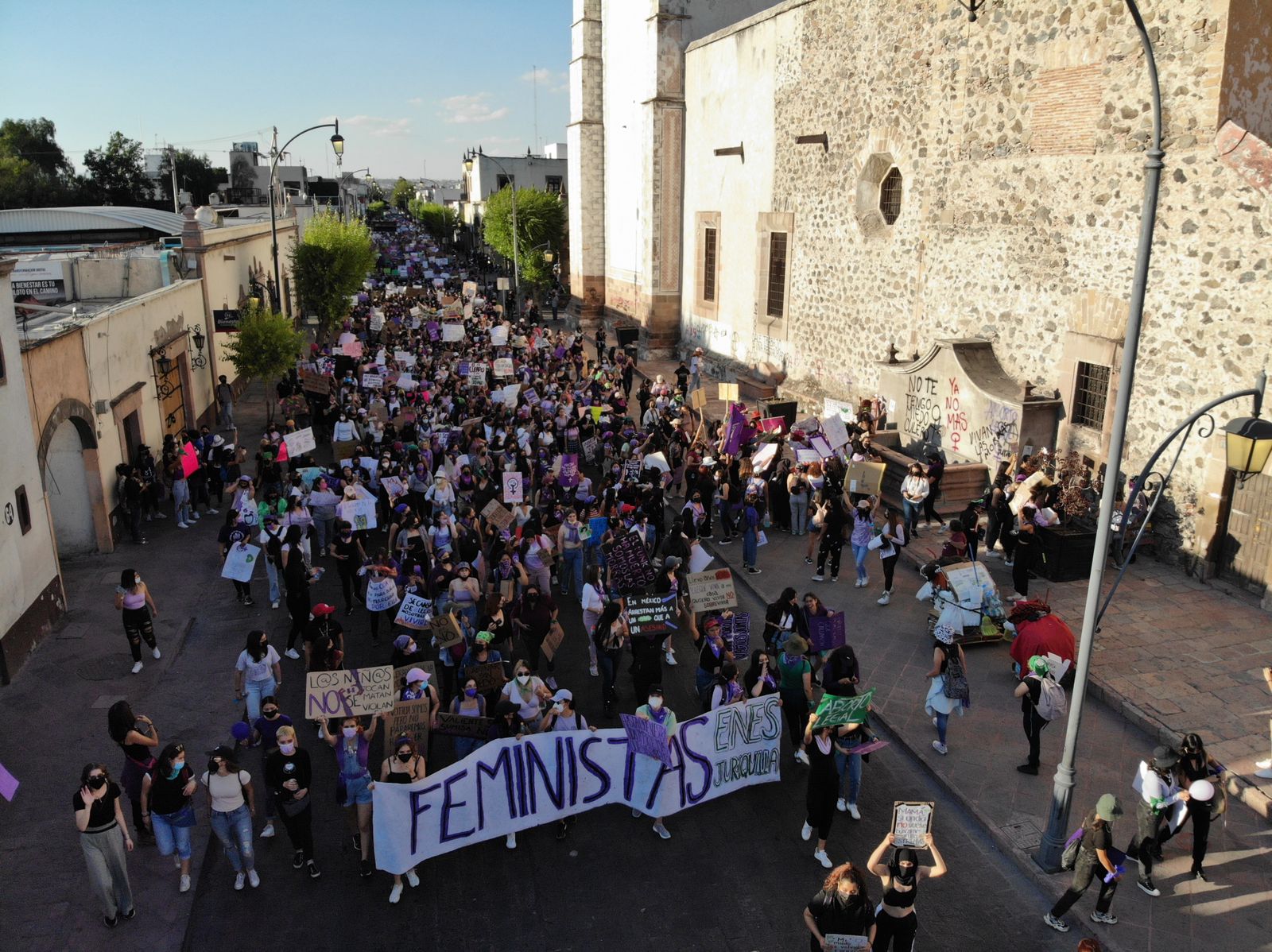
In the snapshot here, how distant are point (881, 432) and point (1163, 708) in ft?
33.2

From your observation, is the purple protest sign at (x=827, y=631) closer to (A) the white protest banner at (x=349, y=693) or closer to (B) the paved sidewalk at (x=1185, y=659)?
(B) the paved sidewalk at (x=1185, y=659)

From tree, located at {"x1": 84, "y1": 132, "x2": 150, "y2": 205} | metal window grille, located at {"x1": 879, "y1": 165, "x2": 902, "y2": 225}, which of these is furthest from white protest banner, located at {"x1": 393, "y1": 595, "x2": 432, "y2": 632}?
tree, located at {"x1": 84, "y1": 132, "x2": 150, "y2": 205}

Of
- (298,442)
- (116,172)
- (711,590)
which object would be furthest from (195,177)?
(711,590)

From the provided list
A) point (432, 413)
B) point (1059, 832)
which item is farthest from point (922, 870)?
point (432, 413)

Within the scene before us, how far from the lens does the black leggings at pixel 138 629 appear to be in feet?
40.0

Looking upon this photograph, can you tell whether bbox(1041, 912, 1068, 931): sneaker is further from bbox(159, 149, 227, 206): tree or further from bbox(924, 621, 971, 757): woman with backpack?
bbox(159, 149, 227, 206): tree

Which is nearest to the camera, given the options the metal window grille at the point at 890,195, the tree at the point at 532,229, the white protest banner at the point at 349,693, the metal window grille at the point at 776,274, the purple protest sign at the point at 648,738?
the purple protest sign at the point at 648,738

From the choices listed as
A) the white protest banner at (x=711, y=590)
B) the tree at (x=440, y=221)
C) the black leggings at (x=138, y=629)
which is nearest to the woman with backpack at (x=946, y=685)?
the white protest banner at (x=711, y=590)

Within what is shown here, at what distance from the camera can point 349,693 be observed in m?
9.20

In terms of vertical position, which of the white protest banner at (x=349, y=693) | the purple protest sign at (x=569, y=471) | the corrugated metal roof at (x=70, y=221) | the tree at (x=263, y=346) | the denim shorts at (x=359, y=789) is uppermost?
the corrugated metal roof at (x=70, y=221)

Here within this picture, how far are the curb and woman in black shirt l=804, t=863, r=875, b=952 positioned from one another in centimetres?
252

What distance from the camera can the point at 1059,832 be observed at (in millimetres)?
8344

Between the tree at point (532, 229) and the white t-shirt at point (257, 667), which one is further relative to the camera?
the tree at point (532, 229)

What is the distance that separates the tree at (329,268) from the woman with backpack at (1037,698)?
104 ft
